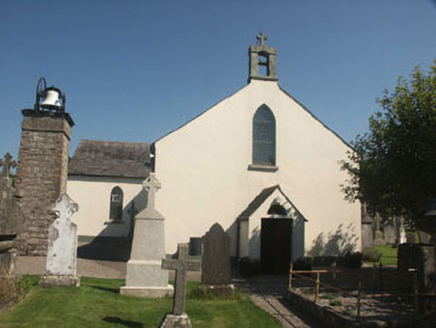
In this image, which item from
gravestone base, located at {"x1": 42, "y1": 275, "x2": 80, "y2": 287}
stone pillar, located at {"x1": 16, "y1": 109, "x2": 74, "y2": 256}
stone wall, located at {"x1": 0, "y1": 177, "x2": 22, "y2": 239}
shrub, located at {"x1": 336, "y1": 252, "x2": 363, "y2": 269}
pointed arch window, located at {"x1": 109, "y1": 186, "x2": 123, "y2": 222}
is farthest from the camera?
pointed arch window, located at {"x1": 109, "y1": 186, "x2": 123, "y2": 222}

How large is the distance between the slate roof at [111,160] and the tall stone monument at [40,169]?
9952 mm

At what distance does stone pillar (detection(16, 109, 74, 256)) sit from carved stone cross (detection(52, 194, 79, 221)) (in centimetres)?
941

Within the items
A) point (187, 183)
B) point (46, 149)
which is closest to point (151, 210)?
point (187, 183)

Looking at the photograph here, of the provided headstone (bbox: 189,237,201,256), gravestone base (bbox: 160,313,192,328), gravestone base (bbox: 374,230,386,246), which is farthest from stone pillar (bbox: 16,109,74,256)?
gravestone base (bbox: 374,230,386,246)

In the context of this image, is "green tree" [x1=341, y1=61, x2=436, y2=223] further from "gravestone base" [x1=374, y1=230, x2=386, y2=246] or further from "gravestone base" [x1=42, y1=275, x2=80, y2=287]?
"gravestone base" [x1=374, y1=230, x2=386, y2=246]

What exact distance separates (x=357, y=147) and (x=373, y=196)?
2429 mm

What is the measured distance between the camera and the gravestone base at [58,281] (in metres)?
10.3

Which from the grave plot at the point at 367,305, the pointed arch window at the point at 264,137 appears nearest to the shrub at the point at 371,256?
the pointed arch window at the point at 264,137

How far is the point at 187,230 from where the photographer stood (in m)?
18.5

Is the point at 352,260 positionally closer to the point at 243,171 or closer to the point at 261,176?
the point at 261,176

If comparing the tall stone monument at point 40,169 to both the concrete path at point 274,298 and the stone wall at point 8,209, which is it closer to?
the concrete path at point 274,298

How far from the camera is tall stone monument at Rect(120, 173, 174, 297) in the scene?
10.4 meters

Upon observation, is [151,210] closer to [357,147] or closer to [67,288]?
[67,288]

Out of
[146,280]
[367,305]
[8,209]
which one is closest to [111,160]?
[146,280]
